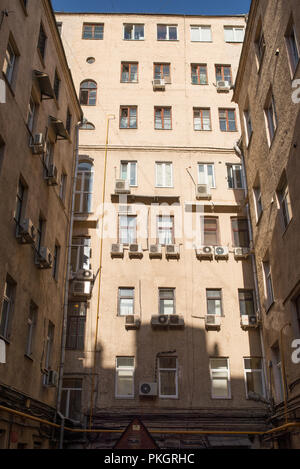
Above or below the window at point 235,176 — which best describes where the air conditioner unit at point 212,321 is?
below

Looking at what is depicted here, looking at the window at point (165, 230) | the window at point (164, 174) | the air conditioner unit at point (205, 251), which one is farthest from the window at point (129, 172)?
the air conditioner unit at point (205, 251)

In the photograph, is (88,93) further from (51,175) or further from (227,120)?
(51,175)

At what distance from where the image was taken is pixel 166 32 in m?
25.0

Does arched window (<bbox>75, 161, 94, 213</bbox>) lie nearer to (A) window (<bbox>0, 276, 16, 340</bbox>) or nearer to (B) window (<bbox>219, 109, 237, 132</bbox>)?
(B) window (<bbox>219, 109, 237, 132</bbox>)

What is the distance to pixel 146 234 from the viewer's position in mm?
19734

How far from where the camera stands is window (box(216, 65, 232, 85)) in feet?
78.0

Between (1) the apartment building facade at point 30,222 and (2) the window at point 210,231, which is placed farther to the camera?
(2) the window at point 210,231

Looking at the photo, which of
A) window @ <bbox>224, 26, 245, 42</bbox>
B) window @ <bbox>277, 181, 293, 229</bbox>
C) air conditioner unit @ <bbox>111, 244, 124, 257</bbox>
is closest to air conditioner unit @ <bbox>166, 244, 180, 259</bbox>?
air conditioner unit @ <bbox>111, 244, 124, 257</bbox>

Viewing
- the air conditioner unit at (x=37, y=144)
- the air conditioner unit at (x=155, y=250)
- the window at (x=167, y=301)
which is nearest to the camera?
the air conditioner unit at (x=37, y=144)

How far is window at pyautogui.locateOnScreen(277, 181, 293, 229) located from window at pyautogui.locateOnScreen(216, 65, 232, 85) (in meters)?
11.3

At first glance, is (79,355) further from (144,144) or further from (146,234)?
(144,144)

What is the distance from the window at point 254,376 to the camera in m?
17.1

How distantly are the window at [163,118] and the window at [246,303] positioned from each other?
28.1ft

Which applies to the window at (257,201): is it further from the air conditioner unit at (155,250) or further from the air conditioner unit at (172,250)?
the air conditioner unit at (155,250)
